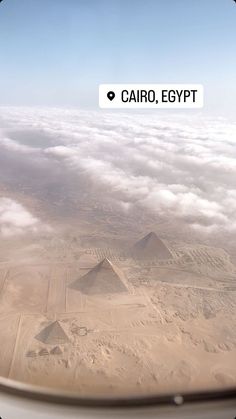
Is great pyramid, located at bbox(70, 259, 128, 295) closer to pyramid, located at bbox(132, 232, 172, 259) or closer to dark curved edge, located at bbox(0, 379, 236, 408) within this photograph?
pyramid, located at bbox(132, 232, 172, 259)

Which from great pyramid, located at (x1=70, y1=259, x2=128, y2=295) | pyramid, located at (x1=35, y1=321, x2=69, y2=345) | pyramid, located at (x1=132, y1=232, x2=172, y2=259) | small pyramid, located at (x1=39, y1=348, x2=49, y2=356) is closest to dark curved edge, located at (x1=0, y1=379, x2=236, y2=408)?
small pyramid, located at (x1=39, y1=348, x2=49, y2=356)

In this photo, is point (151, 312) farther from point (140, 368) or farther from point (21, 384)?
point (21, 384)

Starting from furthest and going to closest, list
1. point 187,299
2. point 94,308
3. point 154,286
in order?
point 154,286 → point 187,299 → point 94,308

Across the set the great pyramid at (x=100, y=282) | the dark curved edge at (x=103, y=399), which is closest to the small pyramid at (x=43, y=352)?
the great pyramid at (x=100, y=282)

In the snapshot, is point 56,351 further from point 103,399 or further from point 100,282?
point 103,399

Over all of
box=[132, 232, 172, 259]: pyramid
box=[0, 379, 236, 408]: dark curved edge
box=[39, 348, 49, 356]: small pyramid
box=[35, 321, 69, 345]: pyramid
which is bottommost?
box=[132, 232, 172, 259]: pyramid

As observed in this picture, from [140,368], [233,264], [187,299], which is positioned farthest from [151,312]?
[233,264]
